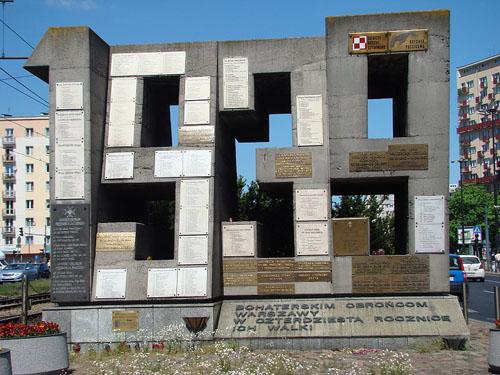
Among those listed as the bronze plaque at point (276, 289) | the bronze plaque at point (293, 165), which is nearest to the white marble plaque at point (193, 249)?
the bronze plaque at point (276, 289)

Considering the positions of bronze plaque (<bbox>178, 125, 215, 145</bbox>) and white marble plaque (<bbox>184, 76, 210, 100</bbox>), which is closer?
bronze plaque (<bbox>178, 125, 215, 145</bbox>)

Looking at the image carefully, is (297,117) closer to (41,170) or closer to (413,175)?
(413,175)

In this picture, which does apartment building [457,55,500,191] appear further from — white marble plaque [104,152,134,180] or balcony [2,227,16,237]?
white marble plaque [104,152,134,180]

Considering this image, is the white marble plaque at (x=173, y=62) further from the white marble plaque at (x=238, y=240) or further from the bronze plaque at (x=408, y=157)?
the bronze plaque at (x=408, y=157)

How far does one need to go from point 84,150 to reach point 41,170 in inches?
2813

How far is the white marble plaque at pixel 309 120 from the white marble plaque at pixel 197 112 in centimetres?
219

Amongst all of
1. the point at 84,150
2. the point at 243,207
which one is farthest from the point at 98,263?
the point at 243,207

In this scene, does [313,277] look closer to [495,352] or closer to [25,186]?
[495,352]

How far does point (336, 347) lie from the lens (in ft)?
44.4

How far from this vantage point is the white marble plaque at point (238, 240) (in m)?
14.8

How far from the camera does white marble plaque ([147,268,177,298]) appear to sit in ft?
47.0

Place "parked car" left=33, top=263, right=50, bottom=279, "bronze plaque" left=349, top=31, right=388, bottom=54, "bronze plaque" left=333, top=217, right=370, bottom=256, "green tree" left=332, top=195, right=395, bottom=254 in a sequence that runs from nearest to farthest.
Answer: "bronze plaque" left=333, top=217, right=370, bottom=256
"bronze plaque" left=349, top=31, right=388, bottom=54
"green tree" left=332, top=195, right=395, bottom=254
"parked car" left=33, top=263, right=50, bottom=279

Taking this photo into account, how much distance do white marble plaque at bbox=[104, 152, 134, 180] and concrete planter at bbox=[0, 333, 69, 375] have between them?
14.8ft

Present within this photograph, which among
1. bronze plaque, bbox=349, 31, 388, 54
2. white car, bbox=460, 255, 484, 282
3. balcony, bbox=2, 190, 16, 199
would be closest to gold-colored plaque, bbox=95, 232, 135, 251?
bronze plaque, bbox=349, 31, 388, 54
